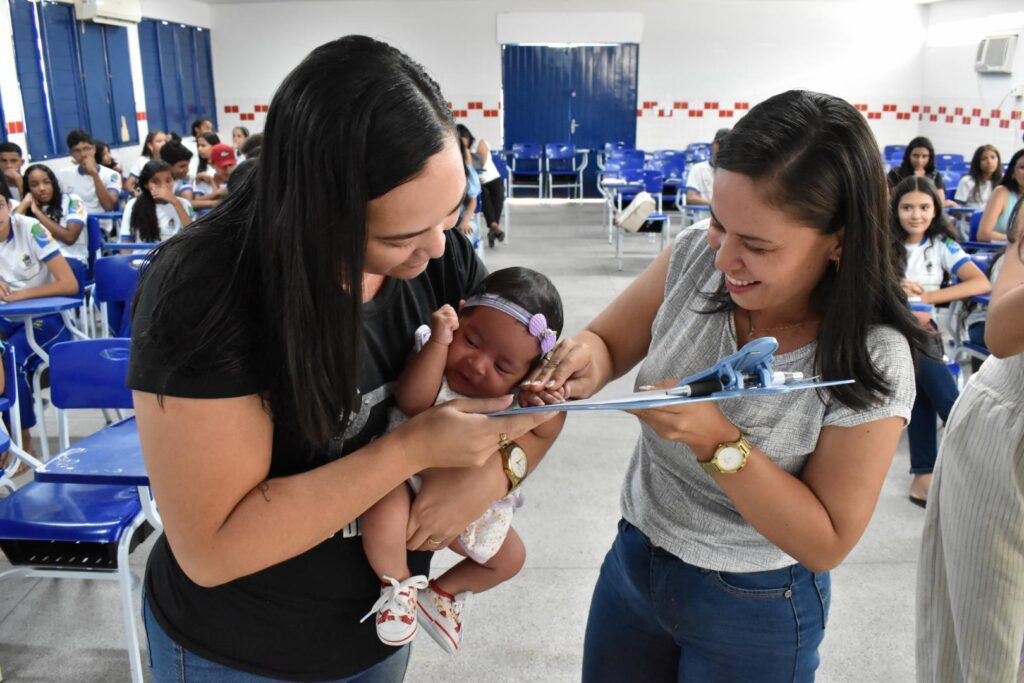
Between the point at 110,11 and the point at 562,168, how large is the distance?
7.19m

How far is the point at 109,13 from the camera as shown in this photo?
31.2ft

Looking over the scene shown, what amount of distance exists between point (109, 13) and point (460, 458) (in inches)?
420

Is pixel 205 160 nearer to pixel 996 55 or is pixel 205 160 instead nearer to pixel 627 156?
pixel 627 156

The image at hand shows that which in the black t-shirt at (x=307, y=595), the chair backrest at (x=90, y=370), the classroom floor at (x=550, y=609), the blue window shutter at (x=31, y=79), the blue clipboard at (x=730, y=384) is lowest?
the classroom floor at (x=550, y=609)

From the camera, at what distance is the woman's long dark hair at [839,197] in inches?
42.0

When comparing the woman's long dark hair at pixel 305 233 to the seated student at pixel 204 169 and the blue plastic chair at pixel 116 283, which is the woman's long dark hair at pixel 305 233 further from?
the seated student at pixel 204 169

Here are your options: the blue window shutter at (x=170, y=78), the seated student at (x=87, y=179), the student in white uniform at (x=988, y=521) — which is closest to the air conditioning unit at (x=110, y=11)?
the blue window shutter at (x=170, y=78)

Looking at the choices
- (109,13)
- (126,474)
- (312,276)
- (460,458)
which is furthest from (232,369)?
(109,13)

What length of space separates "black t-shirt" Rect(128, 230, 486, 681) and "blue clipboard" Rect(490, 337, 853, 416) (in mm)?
278

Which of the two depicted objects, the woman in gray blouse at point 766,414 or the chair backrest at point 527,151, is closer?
the woman in gray blouse at point 766,414

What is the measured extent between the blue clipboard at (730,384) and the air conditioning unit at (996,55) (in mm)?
11656

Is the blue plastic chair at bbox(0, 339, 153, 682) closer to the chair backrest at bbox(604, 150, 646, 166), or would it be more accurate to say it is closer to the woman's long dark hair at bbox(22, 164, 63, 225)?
the woman's long dark hair at bbox(22, 164, 63, 225)

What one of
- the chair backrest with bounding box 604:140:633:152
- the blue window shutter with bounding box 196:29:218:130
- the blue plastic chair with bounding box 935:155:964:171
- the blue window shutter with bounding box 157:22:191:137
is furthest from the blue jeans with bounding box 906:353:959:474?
the blue window shutter with bounding box 196:29:218:130

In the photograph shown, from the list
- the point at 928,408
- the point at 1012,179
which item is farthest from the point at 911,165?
the point at 928,408
